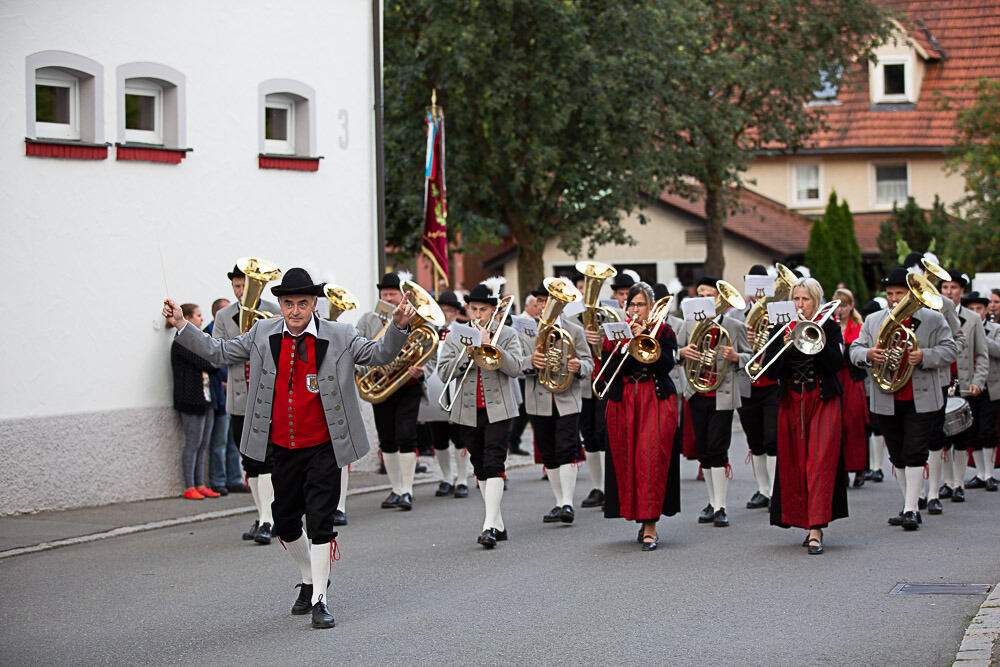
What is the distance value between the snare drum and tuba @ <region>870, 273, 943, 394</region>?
1.10m

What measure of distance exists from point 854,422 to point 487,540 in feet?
16.4

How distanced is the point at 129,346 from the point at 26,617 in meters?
5.84

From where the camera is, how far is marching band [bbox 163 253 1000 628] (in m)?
7.90

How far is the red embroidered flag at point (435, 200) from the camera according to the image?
18.3 m

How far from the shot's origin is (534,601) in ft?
27.1

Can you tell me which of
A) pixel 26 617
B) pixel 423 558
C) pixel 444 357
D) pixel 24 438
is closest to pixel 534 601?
pixel 423 558

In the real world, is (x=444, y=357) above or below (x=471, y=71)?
below

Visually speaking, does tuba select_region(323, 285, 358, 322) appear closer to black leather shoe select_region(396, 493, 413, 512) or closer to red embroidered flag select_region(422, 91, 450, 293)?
black leather shoe select_region(396, 493, 413, 512)

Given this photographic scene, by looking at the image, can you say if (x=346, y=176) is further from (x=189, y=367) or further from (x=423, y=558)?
(x=423, y=558)

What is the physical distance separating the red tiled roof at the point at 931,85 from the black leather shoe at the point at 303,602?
35182 millimetres

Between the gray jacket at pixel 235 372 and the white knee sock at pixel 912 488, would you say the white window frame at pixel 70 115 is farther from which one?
the white knee sock at pixel 912 488

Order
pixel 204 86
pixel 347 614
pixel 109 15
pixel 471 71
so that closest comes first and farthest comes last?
1. pixel 347 614
2. pixel 109 15
3. pixel 204 86
4. pixel 471 71

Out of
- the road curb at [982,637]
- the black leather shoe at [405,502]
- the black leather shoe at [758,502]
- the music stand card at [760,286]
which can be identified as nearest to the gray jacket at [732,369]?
the music stand card at [760,286]

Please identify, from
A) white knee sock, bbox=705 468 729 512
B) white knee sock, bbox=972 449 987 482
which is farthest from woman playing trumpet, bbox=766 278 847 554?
white knee sock, bbox=972 449 987 482
